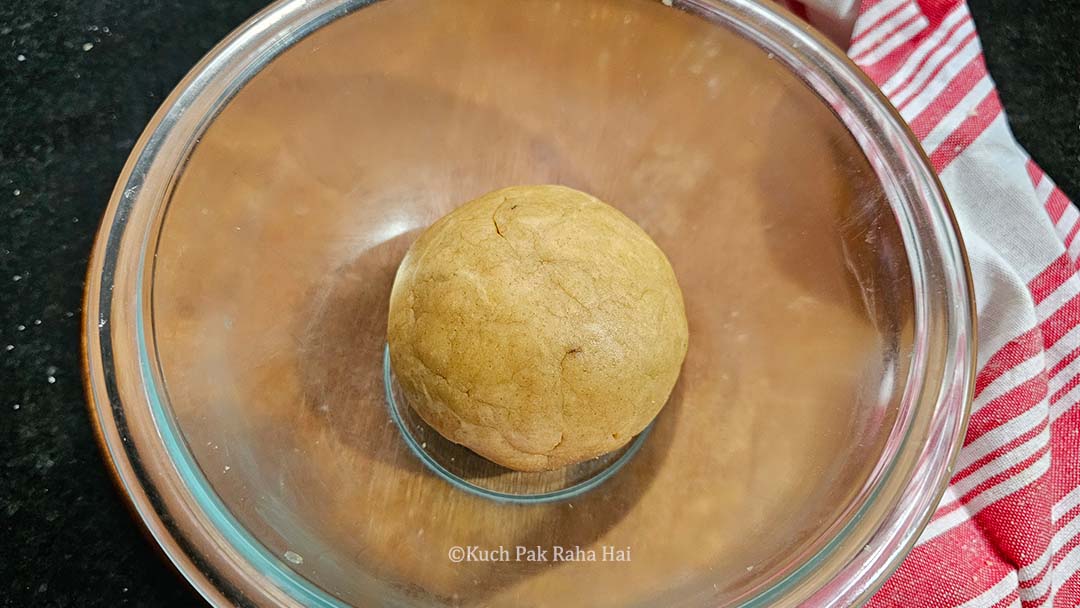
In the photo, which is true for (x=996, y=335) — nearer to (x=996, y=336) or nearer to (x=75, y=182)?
(x=996, y=336)

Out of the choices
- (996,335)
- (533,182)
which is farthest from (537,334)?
(996,335)

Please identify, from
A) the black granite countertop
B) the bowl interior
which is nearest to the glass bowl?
the bowl interior

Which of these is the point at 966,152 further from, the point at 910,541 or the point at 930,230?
the point at 910,541

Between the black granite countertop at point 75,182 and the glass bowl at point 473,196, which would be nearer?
the glass bowl at point 473,196

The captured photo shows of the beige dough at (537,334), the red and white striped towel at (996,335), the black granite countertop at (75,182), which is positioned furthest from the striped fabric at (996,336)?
the beige dough at (537,334)

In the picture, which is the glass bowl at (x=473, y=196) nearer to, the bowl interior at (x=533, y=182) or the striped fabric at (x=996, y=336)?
the bowl interior at (x=533, y=182)

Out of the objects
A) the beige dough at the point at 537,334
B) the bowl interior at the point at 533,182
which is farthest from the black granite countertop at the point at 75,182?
the beige dough at the point at 537,334

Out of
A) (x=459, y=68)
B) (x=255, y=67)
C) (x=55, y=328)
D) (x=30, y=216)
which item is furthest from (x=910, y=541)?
(x=30, y=216)
